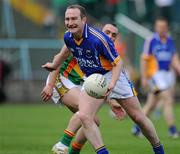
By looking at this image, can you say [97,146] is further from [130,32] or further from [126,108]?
[130,32]

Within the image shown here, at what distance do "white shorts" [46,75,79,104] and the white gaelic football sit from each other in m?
1.28

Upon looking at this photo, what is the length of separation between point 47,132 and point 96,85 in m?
7.07

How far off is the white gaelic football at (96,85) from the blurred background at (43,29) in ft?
58.7

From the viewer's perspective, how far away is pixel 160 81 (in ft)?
→ 57.4

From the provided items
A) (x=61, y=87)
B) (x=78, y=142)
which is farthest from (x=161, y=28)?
(x=78, y=142)

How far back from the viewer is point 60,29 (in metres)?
29.8

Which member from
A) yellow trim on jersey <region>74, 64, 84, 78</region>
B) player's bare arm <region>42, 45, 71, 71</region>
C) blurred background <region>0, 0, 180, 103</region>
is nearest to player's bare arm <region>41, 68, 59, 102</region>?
player's bare arm <region>42, 45, 71, 71</region>

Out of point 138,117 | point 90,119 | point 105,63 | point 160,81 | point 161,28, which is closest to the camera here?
point 90,119

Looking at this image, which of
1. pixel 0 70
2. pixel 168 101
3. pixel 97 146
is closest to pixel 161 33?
pixel 168 101

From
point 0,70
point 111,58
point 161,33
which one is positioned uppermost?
point 111,58

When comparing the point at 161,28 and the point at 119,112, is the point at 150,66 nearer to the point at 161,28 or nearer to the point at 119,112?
the point at 161,28

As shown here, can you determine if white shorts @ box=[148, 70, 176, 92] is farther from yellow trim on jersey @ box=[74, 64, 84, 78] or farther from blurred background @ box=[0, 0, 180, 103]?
blurred background @ box=[0, 0, 180, 103]

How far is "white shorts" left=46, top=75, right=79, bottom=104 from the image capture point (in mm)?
12094

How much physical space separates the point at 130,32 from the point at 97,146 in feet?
62.4
